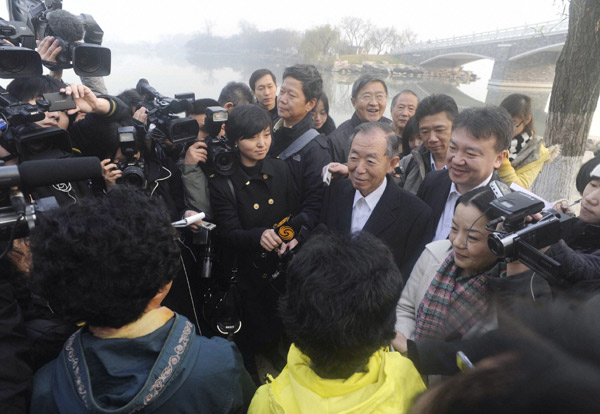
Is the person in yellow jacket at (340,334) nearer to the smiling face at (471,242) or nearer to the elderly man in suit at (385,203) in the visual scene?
the smiling face at (471,242)

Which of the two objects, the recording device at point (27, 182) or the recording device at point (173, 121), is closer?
the recording device at point (27, 182)

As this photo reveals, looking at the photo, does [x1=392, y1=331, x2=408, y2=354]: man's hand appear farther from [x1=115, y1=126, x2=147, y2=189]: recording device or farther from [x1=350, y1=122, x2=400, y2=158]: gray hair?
[x1=115, y1=126, x2=147, y2=189]: recording device

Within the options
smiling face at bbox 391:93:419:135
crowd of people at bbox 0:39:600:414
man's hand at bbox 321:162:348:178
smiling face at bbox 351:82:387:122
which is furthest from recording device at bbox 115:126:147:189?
smiling face at bbox 391:93:419:135

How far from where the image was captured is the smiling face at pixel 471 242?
4.63 ft

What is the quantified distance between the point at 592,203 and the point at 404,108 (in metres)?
2.06

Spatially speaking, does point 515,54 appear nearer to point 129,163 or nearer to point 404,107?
point 404,107

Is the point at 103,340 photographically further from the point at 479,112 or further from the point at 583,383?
the point at 479,112

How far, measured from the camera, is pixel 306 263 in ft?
3.11

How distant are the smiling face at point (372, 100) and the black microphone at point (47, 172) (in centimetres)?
265

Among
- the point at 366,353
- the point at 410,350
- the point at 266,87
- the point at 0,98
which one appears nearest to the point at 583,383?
the point at 366,353

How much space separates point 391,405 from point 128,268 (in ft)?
2.53

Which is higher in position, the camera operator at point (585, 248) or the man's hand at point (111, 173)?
the man's hand at point (111, 173)

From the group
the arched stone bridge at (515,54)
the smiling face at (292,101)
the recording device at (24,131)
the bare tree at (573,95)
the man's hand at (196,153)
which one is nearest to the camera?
the recording device at (24,131)

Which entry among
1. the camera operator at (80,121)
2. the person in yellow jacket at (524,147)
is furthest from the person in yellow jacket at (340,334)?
the person in yellow jacket at (524,147)
